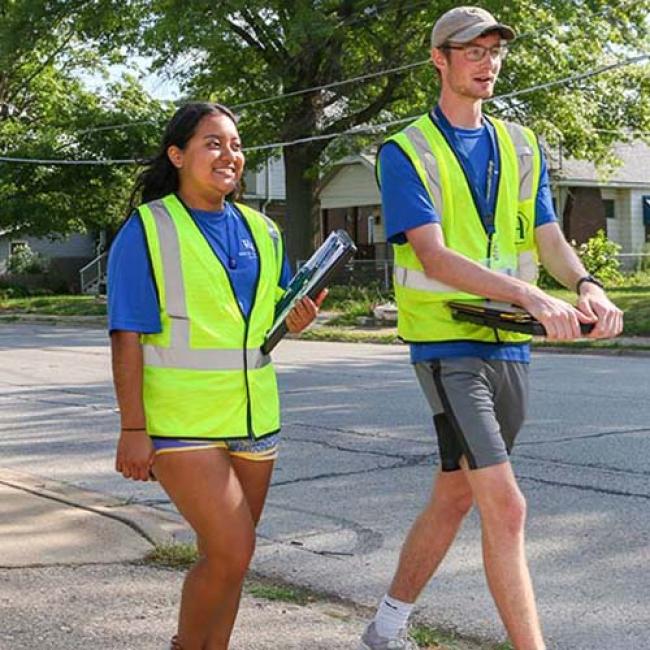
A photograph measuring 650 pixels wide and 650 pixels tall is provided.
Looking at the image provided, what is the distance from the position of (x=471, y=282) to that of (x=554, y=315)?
1.04 feet

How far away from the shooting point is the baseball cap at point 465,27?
4176 mm

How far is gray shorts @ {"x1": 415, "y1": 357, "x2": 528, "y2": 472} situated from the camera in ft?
13.1

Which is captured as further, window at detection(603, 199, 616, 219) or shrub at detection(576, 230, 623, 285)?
window at detection(603, 199, 616, 219)

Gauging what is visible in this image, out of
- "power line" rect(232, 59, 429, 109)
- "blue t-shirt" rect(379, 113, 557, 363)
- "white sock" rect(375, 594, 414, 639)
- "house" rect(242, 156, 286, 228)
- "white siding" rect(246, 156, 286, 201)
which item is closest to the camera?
"blue t-shirt" rect(379, 113, 557, 363)

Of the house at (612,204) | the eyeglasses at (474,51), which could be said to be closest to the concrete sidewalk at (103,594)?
the eyeglasses at (474,51)

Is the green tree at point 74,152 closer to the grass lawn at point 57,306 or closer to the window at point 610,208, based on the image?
the grass lawn at point 57,306

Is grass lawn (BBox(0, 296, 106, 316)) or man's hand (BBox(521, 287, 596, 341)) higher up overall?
man's hand (BBox(521, 287, 596, 341))

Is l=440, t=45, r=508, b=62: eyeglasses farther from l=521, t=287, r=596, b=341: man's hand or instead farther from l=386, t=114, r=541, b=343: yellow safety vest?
l=521, t=287, r=596, b=341: man's hand

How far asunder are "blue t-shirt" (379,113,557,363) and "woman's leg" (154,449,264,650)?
2.54 ft

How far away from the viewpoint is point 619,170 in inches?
1743

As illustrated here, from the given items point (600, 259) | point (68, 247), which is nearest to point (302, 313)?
point (600, 259)

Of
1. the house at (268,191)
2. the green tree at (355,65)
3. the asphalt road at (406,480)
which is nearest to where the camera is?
the asphalt road at (406,480)

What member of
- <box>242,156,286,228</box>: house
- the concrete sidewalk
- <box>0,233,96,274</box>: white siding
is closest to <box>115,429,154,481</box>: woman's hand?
the concrete sidewalk

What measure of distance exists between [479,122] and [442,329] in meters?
0.75
